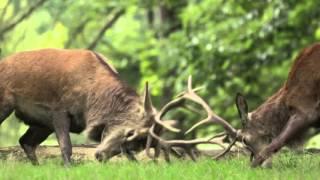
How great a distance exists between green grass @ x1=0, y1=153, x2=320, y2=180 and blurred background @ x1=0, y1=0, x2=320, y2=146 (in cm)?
682

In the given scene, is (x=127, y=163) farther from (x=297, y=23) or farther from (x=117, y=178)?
(x=297, y=23)

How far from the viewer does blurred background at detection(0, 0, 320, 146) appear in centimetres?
2181

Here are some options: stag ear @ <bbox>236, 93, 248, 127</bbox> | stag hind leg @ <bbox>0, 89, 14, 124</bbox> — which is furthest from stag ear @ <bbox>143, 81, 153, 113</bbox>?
stag hind leg @ <bbox>0, 89, 14, 124</bbox>

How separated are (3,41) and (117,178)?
11146 mm

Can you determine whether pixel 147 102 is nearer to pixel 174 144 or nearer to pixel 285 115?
pixel 174 144

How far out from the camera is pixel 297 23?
2231cm

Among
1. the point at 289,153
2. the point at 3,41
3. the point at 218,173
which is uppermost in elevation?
the point at 218,173

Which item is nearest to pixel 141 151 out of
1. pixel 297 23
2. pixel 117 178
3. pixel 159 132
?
pixel 159 132

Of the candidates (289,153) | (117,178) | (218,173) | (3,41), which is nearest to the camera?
(117,178)

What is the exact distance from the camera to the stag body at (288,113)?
37.3ft

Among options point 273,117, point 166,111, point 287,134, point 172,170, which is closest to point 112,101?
point 166,111

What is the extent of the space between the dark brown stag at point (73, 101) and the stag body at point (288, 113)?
1.17 m

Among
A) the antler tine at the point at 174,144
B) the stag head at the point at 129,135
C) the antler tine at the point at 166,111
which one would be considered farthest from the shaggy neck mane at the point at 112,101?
the antler tine at the point at 174,144

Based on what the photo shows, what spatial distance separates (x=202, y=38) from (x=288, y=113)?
10.8 meters
